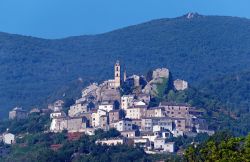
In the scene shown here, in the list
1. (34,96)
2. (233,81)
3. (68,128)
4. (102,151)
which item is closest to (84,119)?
(68,128)

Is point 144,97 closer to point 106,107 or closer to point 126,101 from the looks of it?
point 126,101

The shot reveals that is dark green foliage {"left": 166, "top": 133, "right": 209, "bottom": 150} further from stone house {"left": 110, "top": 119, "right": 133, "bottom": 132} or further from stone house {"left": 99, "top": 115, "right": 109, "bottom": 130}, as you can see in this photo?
stone house {"left": 99, "top": 115, "right": 109, "bottom": 130}

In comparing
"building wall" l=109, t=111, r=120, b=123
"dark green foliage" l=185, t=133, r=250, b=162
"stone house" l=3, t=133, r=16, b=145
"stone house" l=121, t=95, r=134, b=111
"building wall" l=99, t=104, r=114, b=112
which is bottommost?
"dark green foliage" l=185, t=133, r=250, b=162

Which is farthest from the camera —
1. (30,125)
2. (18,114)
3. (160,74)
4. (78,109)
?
(18,114)

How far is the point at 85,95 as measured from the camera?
136625 millimetres

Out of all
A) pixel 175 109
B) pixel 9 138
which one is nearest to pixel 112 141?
pixel 175 109

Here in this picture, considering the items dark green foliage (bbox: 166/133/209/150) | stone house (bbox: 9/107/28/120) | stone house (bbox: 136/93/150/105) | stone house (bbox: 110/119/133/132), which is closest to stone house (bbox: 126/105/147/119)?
stone house (bbox: 110/119/133/132)

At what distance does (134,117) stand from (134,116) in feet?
0.50

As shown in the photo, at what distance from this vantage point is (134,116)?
12381cm

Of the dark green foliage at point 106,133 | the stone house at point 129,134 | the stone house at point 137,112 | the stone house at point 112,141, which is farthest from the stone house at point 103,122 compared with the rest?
the stone house at point 112,141

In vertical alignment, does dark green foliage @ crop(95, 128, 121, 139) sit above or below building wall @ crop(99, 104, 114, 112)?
below

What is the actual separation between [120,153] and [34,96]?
7903 centimetres

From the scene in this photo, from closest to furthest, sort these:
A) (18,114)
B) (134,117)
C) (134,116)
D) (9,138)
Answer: (134,117), (134,116), (9,138), (18,114)

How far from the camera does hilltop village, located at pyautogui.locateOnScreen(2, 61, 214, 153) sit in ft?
393
